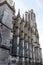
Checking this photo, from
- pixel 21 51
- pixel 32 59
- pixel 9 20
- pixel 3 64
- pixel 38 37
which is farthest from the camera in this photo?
pixel 38 37

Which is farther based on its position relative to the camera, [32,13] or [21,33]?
[32,13]

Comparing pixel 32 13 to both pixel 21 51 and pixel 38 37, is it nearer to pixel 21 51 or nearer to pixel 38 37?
pixel 38 37

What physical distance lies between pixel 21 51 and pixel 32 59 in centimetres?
438

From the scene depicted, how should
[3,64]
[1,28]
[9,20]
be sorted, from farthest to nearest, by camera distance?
[9,20], [1,28], [3,64]

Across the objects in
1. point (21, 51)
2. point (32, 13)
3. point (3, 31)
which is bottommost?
point (21, 51)

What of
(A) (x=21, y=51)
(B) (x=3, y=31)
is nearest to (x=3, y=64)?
(B) (x=3, y=31)

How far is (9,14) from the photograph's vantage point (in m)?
7.13

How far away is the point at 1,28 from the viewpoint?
20.8ft

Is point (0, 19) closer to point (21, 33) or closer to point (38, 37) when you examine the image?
point (21, 33)

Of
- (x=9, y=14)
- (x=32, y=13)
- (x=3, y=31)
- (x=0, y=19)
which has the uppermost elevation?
(x=32, y=13)

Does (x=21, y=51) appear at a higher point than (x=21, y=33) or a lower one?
lower

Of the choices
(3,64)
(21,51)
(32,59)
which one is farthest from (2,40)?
(32,59)

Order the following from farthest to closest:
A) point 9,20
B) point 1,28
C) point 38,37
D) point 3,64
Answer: point 38,37
point 9,20
point 1,28
point 3,64

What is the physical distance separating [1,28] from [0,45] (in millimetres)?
1004
